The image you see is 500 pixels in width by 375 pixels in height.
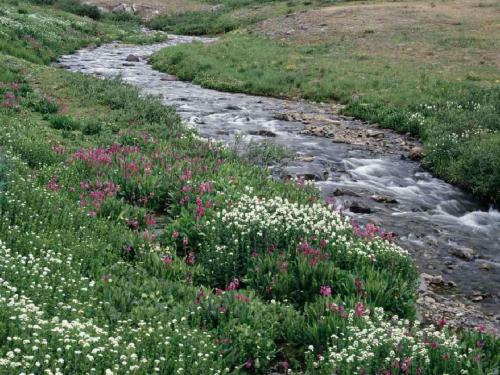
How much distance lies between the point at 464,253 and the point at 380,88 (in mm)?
16465

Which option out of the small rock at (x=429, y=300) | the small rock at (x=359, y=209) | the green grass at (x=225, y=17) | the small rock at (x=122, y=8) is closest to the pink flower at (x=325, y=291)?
the small rock at (x=429, y=300)

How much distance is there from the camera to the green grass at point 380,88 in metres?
17.7

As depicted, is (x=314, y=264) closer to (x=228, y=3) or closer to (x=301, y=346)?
(x=301, y=346)

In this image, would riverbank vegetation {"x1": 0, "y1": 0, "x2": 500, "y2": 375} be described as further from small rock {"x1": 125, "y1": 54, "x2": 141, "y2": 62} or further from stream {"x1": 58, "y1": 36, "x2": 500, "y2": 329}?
small rock {"x1": 125, "y1": 54, "x2": 141, "y2": 62}

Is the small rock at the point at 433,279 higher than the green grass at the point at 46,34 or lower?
lower

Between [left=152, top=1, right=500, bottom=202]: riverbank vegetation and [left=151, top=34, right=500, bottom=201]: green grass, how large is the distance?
0.05 meters

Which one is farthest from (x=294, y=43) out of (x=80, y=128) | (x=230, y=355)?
(x=230, y=355)

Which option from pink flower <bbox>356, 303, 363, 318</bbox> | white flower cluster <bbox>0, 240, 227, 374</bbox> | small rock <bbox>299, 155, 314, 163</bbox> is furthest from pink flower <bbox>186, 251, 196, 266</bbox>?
small rock <bbox>299, 155, 314, 163</bbox>

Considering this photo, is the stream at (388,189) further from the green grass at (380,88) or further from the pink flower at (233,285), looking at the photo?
the pink flower at (233,285)

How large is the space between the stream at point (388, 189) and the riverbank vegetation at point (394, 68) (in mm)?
1065

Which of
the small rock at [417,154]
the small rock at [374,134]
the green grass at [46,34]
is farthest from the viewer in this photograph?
the green grass at [46,34]

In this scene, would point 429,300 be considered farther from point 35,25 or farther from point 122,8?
point 122,8

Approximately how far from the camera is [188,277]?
28.6ft

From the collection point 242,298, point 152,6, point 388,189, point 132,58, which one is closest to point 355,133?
point 388,189
